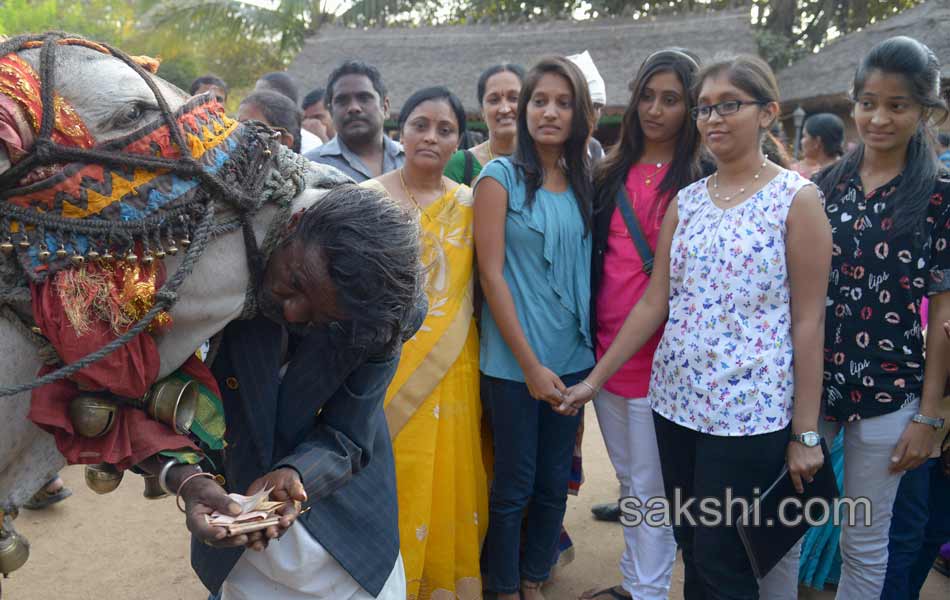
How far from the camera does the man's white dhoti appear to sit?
1.53m

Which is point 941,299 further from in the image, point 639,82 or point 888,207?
point 639,82

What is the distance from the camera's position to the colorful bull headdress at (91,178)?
101 cm

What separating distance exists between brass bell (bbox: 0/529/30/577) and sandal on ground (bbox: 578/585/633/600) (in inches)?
88.7

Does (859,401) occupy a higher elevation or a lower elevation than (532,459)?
higher

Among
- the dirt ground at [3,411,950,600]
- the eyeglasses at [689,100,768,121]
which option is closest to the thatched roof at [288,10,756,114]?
the dirt ground at [3,411,950,600]

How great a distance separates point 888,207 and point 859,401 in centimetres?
63

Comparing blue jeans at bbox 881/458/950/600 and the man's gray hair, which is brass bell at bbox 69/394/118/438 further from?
blue jeans at bbox 881/458/950/600

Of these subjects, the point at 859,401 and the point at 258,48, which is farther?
the point at 258,48

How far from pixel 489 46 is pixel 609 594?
43.4 feet

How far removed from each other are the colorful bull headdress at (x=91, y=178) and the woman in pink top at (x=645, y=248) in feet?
5.89

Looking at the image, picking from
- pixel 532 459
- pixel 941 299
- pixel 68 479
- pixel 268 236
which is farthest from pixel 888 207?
pixel 68 479

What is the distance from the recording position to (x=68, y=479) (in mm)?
4059

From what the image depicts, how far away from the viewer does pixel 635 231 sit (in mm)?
2682
